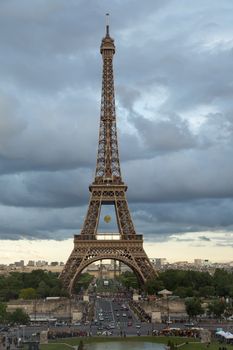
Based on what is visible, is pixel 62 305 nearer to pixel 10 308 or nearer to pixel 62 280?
pixel 10 308

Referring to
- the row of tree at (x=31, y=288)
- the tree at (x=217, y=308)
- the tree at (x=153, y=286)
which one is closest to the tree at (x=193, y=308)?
the tree at (x=217, y=308)

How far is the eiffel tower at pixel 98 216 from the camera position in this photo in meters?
107

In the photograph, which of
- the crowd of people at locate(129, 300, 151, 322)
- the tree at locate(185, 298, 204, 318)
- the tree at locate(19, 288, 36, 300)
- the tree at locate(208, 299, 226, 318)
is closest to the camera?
the tree at locate(185, 298, 204, 318)

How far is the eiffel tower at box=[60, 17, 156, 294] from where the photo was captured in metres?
107

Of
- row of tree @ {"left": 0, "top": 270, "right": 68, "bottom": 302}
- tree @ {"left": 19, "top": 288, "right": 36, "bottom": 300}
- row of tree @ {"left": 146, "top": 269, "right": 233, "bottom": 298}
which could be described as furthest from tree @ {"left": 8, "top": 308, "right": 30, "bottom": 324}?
row of tree @ {"left": 146, "top": 269, "right": 233, "bottom": 298}

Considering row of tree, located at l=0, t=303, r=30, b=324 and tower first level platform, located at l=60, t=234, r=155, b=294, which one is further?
tower first level platform, located at l=60, t=234, r=155, b=294

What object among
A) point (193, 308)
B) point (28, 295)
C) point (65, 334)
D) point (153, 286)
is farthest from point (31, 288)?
point (65, 334)

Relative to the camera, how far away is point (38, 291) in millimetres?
111625

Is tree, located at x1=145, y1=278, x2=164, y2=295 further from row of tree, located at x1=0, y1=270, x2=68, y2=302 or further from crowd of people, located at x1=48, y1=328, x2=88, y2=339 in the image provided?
crowd of people, located at x1=48, y1=328, x2=88, y2=339

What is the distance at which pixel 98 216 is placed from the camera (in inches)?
4343

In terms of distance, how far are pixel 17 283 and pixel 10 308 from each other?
41386 mm

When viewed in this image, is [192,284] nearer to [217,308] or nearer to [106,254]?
[106,254]

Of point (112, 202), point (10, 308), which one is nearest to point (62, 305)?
point (10, 308)

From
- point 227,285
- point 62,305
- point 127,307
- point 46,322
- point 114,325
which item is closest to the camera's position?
point 114,325
